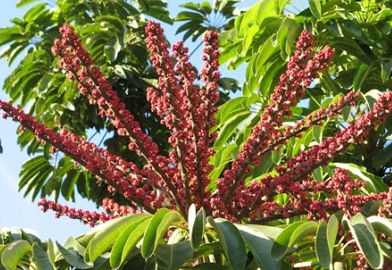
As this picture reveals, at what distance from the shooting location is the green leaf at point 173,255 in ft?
5.50

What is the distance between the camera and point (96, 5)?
6.25m

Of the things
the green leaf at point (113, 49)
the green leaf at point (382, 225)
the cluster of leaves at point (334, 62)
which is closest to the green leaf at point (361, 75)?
the cluster of leaves at point (334, 62)

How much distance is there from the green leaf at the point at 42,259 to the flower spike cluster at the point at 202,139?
0.26 m

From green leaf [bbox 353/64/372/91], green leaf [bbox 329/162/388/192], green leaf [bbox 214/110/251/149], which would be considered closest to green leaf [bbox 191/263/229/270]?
green leaf [bbox 329/162/388/192]

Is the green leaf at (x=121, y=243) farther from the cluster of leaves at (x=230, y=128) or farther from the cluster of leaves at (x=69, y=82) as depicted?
the cluster of leaves at (x=69, y=82)

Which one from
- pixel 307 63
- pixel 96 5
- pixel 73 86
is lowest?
pixel 307 63

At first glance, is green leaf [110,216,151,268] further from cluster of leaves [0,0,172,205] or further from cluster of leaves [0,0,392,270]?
cluster of leaves [0,0,172,205]

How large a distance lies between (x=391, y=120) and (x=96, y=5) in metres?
3.19

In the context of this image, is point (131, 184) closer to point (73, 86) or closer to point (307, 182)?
point (307, 182)

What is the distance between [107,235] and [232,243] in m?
0.31

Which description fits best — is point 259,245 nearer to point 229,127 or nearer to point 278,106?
point 278,106

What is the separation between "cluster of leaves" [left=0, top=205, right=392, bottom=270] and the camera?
1640 mm

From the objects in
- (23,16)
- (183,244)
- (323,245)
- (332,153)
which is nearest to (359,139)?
(332,153)

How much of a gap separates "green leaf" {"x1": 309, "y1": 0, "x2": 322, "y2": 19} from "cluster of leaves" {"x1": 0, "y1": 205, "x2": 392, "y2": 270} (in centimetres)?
168
